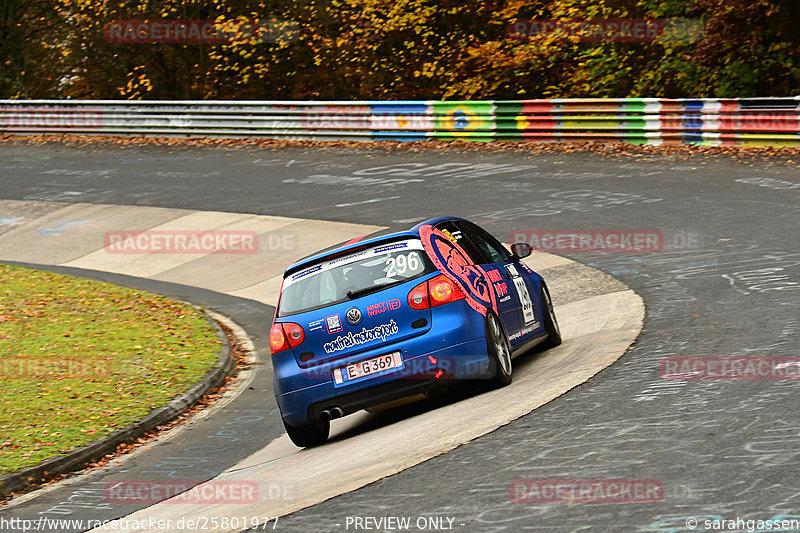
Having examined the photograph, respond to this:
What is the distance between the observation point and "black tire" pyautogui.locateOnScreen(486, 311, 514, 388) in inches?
335

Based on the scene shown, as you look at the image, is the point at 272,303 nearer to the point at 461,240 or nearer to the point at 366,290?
the point at 461,240

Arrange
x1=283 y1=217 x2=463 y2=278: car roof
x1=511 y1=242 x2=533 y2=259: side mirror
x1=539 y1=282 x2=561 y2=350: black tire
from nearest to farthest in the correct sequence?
x1=283 y1=217 x2=463 y2=278: car roof, x1=511 y1=242 x2=533 y2=259: side mirror, x1=539 y1=282 x2=561 y2=350: black tire

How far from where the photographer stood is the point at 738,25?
2627cm

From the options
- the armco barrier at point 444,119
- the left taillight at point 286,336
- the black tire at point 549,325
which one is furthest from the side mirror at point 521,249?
the armco barrier at point 444,119

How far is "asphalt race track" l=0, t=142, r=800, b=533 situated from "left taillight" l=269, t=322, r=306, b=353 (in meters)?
1.01

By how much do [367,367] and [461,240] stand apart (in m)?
1.74

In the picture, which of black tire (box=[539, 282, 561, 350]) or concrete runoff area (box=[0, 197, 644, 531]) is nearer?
concrete runoff area (box=[0, 197, 644, 531])

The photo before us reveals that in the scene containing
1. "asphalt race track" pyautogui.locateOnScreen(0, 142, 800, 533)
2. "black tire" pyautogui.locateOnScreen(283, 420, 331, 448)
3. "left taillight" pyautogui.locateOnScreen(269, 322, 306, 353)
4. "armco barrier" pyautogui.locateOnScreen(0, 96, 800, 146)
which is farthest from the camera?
"armco barrier" pyautogui.locateOnScreen(0, 96, 800, 146)

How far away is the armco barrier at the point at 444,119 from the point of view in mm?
22875

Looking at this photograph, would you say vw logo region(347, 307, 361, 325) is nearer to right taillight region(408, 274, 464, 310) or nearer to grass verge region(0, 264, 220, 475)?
right taillight region(408, 274, 464, 310)

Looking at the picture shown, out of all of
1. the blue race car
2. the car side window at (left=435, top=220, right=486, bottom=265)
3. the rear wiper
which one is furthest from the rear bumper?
the car side window at (left=435, top=220, right=486, bottom=265)

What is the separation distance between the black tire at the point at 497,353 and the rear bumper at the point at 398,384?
8cm

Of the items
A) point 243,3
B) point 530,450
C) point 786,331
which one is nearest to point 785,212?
point 786,331

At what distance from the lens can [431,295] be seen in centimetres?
841
